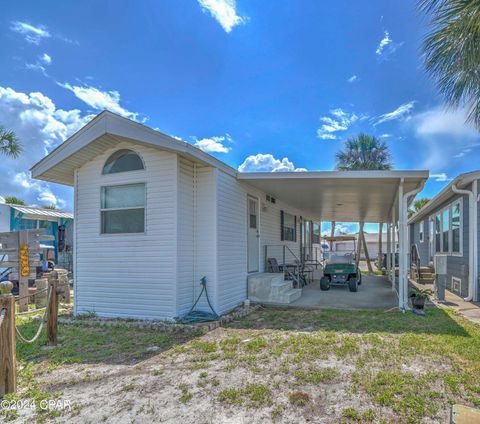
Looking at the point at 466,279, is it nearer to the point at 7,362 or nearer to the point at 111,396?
the point at 111,396

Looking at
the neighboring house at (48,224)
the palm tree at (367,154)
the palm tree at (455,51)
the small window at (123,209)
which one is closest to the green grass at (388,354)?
the small window at (123,209)

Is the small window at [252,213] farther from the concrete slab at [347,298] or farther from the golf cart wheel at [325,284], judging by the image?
the golf cart wheel at [325,284]

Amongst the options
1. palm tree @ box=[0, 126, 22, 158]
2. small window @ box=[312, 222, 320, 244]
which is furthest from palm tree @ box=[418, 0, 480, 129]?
palm tree @ box=[0, 126, 22, 158]

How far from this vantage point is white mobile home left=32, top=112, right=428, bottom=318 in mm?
6184

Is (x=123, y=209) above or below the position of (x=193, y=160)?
below

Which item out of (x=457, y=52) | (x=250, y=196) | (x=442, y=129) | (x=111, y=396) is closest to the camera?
(x=111, y=396)

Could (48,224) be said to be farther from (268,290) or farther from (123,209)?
(268,290)

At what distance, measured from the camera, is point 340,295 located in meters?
9.19

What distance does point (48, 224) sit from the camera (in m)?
16.7

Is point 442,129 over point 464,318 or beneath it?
over

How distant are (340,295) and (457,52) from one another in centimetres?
619

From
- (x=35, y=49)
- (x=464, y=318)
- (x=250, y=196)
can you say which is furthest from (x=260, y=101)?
(x=464, y=318)

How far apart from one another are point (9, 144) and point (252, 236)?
467 inches

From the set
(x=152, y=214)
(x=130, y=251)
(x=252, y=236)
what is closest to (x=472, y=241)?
(x=252, y=236)
